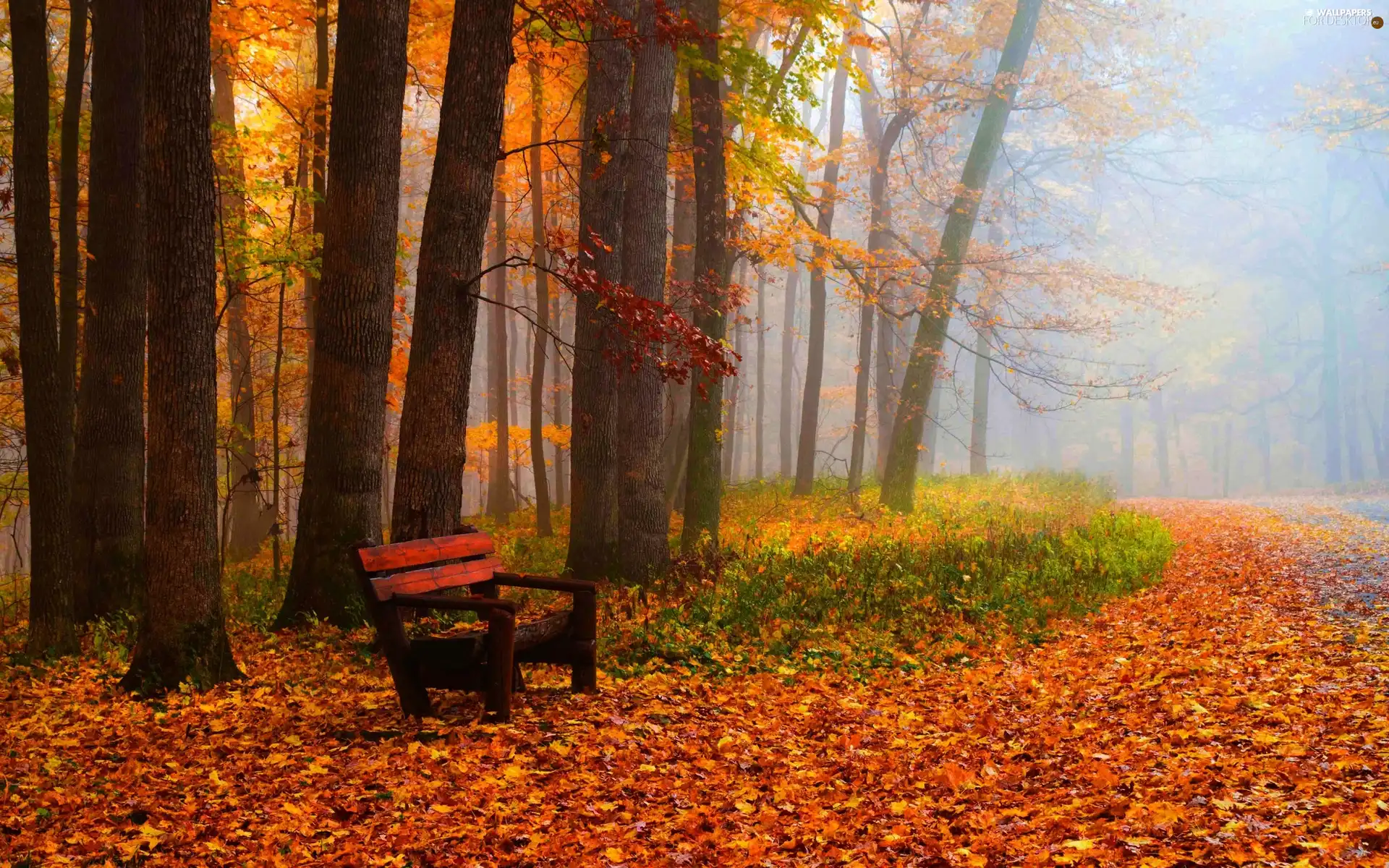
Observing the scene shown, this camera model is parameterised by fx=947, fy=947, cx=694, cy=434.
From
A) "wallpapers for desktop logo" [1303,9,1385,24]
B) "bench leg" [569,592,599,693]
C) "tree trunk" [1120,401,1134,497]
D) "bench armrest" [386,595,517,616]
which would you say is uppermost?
"wallpapers for desktop logo" [1303,9,1385,24]

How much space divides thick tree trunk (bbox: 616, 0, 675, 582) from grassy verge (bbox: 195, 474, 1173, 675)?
0.49m

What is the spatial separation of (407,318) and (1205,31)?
20.9m

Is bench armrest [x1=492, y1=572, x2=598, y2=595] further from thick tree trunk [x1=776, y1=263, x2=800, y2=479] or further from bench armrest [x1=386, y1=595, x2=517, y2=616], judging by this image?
thick tree trunk [x1=776, y1=263, x2=800, y2=479]

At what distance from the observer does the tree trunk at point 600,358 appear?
998 centimetres

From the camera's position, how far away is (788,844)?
13.3 feet

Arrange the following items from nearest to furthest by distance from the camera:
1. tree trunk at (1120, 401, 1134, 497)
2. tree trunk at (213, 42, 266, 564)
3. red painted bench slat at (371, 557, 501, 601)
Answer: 1. red painted bench slat at (371, 557, 501, 601)
2. tree trunk at (213, 42, 266, 564)
3. tree trunk at (1120, 401, 1134, 497)

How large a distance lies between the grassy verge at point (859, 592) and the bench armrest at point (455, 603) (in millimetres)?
1778

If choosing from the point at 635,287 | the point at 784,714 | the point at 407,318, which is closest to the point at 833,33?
the point at 635,287

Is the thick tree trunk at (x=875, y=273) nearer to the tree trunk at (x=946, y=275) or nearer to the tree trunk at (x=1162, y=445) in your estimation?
the tree trunk at (x=946, y=275)

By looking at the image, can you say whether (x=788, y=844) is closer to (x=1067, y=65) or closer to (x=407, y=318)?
(x=407, y=318)

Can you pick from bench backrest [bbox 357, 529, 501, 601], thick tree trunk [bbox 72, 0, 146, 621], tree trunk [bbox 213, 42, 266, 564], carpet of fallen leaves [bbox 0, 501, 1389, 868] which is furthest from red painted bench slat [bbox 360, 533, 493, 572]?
tree trunk [bbox 213, 42, 266, 564]

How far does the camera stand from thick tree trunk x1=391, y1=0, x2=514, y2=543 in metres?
7.56

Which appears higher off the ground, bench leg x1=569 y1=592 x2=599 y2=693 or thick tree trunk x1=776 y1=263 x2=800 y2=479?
thick tree trunk x1=776 y1=263 x2=800 y2=479

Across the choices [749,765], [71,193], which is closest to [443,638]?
[749,765]
